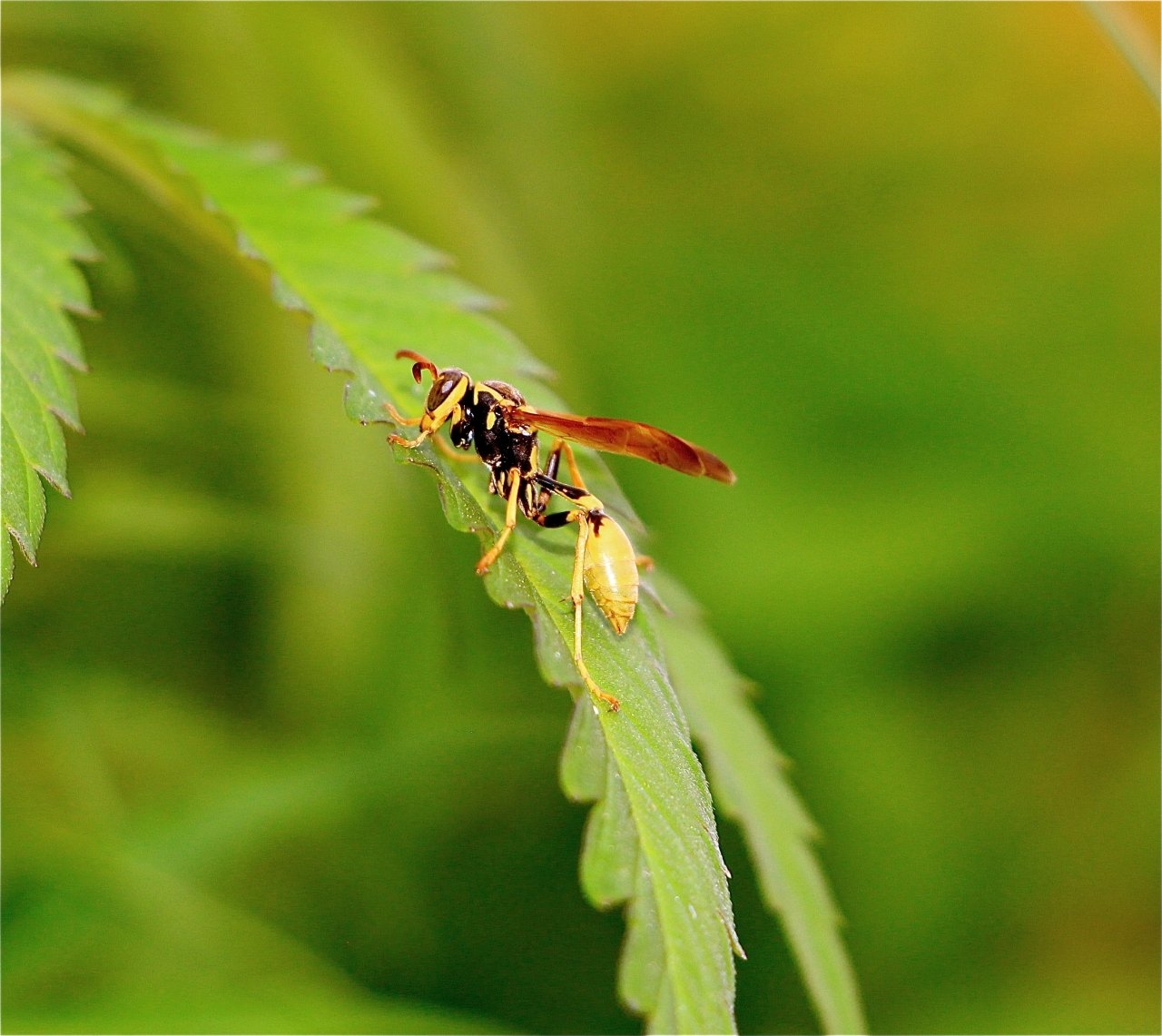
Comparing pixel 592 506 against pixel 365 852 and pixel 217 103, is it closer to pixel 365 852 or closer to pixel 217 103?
pixel 365 852

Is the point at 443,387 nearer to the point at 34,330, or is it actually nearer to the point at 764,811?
the point at 34,330

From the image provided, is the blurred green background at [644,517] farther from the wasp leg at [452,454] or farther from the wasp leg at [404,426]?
the wasp leg at [404,426]

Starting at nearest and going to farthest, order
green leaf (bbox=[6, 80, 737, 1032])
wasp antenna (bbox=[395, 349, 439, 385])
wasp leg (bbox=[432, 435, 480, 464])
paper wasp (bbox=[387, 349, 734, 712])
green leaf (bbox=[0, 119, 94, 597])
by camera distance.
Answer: green leaf (bbox=[6, 80, 737, 1032]) < green leaf (bbox=[0, 119, 94, 597]) < paper wasp (bbox=[387, 349, 734, 712]) < wasp antenna (bbox=[395, 349, 439, 385]) < wasp leg (bbox=[432, 435, 480, 464])

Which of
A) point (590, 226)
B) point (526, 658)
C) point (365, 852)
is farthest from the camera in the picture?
point (590, 226)

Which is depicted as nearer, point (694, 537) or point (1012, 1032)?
point (1012, 1032)

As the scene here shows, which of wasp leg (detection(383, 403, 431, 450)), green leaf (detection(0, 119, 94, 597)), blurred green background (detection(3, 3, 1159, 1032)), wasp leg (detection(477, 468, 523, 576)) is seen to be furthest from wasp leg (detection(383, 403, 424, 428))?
blurred green background (detection(3, 3, 1159, 1032))

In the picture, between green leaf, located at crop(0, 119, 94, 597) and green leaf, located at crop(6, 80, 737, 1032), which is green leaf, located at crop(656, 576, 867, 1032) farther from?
green leaf, located at crop(0, 119, 94, 597)

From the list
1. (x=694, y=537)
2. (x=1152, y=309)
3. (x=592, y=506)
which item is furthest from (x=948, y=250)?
(x=592, y=506)
